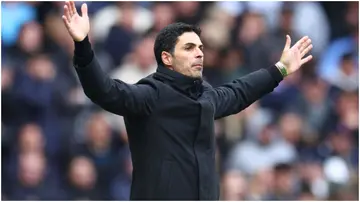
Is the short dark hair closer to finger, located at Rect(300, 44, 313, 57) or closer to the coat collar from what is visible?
the coat collar

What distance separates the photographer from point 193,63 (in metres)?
6.84

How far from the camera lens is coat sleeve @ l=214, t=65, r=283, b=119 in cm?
712

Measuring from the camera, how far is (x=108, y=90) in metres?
6.50

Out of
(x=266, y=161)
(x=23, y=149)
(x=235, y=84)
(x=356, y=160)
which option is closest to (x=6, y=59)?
(x=23, y=149)

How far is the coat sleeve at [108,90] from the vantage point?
640 cm

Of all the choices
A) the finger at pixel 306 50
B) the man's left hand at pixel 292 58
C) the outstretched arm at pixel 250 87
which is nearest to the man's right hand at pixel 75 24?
the outstretched arm at pixel 250 87

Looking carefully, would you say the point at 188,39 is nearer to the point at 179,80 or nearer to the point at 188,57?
the point at 188,57

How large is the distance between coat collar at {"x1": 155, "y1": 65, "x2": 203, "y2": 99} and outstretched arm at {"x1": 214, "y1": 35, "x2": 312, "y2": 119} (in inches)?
8.9

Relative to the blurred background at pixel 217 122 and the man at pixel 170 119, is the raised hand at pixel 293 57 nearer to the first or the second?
the man at pixel 170 119

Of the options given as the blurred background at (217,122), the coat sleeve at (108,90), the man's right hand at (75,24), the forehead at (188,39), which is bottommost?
the blurred background at (217,122)

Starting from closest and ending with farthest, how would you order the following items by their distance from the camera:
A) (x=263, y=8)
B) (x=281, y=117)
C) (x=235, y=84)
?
1. (x=235, y=84)
2. (x=281, y=117)
3. (x=263, y=8)

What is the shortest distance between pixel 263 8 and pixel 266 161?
2500 millimetres

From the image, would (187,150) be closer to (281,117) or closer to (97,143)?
(97,143)

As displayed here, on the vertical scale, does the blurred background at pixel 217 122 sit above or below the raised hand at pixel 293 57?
below
